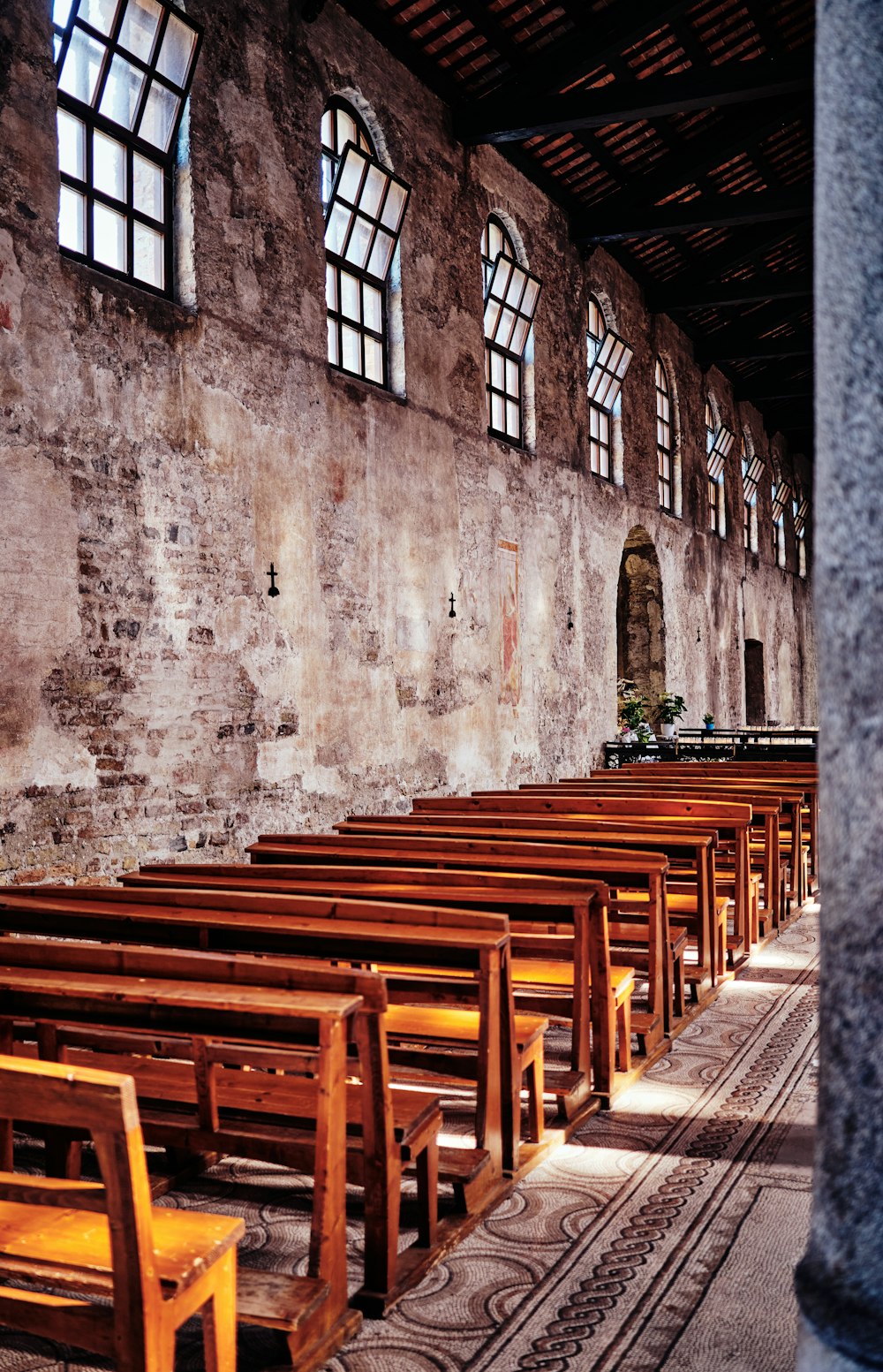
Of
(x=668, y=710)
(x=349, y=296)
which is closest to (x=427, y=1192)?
(x=349, y=296)

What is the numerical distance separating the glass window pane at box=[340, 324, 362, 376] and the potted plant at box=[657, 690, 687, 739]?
832 centimetres

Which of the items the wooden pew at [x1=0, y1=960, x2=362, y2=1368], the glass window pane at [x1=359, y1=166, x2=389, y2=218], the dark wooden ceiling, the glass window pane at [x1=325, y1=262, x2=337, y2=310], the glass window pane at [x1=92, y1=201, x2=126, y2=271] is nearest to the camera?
the wooden pew at [x1=0, y1=960, x2=362, y2=1368]

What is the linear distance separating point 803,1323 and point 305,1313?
1.19 m

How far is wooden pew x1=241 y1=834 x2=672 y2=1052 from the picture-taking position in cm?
473

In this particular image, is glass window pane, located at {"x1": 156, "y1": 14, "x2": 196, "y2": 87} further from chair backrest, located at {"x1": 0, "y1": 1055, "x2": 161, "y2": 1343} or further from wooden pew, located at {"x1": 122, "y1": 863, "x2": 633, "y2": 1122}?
chair backrest, located at {"x1": 0, "y1": 1055, "x2": 161, "y2": 1343}

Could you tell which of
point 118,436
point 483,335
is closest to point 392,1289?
point 118,436

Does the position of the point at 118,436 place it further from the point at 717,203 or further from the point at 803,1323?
the point at 717,203

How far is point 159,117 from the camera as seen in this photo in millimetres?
7883

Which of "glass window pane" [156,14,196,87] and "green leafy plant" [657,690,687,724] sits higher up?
"glass window pane" [156,14,196,87]

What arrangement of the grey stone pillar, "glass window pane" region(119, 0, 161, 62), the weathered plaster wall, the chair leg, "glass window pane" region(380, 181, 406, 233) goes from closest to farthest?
the grey stone pillar, the chair leg, the weathered plaster wall, "glass window pane" region(119, 0, 161, 62), "glass window pane" region(380, 181, 406, 233)

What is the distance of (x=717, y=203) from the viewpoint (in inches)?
530

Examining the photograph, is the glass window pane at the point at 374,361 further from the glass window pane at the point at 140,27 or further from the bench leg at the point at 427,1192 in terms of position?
the bench leg at the point at 427,1192

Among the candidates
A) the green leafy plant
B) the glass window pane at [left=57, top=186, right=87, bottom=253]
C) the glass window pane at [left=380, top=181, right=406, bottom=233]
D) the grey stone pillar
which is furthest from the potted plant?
the grey stone pillar

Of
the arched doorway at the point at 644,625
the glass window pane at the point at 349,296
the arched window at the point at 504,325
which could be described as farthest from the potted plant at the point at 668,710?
the glass window pane at the point at 349,296
